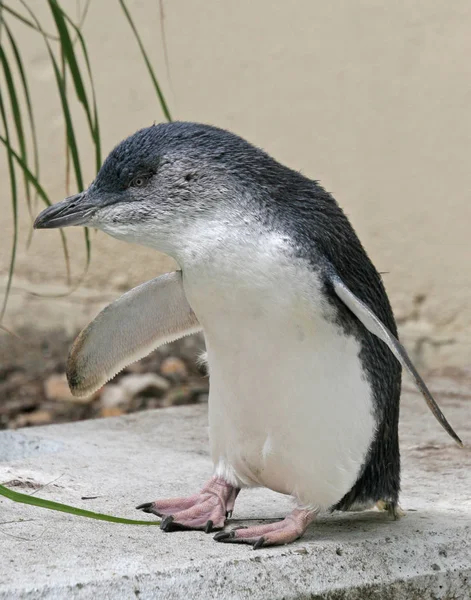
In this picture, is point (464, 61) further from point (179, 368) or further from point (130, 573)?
point (130, 573)

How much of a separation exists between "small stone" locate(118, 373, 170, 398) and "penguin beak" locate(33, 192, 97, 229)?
2034 mm

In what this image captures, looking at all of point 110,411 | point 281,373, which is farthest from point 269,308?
point 110,411

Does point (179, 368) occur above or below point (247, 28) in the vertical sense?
below

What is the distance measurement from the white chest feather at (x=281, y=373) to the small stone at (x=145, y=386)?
193 cm

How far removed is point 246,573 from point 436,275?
2.32m

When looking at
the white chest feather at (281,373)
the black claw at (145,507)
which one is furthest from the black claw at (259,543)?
the black claw at (145,507)

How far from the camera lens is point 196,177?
1682 millimetres

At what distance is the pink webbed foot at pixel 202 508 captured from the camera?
6.01 feet

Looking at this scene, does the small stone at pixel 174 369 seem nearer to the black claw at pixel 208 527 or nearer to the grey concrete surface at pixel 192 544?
the grey concrete surface at pixel 192 544

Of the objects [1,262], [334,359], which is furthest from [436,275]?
[334,359]

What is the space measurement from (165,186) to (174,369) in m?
2.26

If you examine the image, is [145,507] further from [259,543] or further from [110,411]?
[110,411]

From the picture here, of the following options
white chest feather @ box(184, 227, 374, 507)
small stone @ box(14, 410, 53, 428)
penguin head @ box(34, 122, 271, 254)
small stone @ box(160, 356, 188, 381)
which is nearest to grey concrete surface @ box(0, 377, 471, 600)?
white chest feather @ box(184, 227, 374, 507)

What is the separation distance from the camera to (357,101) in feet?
12.3
